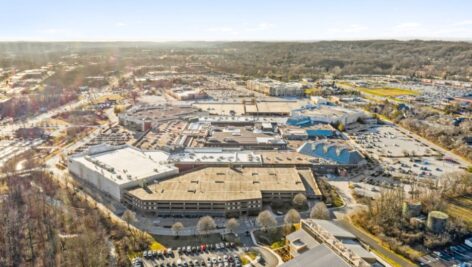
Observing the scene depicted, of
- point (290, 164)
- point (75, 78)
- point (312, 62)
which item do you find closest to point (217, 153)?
point (290, 164)

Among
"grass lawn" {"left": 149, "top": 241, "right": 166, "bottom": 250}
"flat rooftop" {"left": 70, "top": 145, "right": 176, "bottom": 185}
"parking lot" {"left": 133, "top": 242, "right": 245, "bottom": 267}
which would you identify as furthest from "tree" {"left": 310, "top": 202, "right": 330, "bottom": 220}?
"flat rooftop" {"left": 70, "top": 145, "right": 176, "bottom": 185}

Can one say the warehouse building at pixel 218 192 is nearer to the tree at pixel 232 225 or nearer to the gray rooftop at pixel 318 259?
the tree at pixel 232 225

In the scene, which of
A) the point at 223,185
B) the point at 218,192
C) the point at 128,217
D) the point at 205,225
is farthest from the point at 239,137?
the point at 128,217

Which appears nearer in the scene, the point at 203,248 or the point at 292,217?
the point at 203,248

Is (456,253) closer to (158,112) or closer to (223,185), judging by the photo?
(223,185)

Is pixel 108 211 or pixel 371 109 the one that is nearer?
pixel 108 211

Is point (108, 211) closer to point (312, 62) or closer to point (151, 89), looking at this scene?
point (151, 89)

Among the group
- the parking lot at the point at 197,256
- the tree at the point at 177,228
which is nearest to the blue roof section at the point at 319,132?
the tree at the point at 177,228
